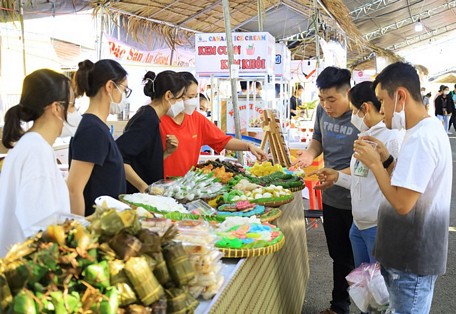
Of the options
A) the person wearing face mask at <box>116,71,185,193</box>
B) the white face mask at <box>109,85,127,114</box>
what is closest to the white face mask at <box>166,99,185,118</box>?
the person wearing face mask at <box>116,71,185,193</box>

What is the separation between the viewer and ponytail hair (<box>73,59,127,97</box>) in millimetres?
2926

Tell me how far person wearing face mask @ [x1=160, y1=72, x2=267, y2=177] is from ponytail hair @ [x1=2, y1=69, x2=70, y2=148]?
165 cm

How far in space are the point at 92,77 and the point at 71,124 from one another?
0.44 m

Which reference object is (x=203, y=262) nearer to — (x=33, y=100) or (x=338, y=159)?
(x=33, y=100)

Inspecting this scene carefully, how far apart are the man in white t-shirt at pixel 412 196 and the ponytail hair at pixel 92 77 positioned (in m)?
1.54

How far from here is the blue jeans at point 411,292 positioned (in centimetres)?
254

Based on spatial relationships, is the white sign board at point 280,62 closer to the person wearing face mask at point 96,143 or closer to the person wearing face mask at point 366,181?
the person wearing face mask at point 366,181

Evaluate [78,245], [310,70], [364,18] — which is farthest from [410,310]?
[364,18]

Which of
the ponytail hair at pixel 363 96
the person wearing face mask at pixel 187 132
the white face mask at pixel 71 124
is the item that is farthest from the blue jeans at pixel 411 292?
the person wearing face mask at pixel 187 132

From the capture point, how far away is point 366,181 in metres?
3.38

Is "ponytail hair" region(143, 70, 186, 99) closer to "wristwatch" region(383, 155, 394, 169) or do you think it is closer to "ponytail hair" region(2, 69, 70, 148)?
"ponytail hair" region(2, 69, 70, 148)

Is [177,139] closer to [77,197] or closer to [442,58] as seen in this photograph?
[77,197]

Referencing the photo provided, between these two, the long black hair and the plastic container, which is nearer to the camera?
the plastic container

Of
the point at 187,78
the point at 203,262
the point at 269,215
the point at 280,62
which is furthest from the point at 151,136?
the point at 280,62
